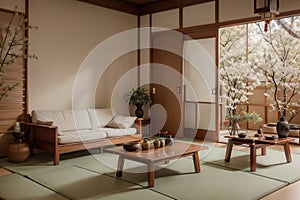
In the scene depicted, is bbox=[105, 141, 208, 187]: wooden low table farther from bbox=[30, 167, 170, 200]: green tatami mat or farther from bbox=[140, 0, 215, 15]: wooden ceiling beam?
bbox=[140, 0, 215, 15]: wooden ceiling beam

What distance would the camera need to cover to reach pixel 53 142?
4.52 m

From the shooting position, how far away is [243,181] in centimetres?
362

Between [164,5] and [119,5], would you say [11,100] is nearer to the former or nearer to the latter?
[119,5]

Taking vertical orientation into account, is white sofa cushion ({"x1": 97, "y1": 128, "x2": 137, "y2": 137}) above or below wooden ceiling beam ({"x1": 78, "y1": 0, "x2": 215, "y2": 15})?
below

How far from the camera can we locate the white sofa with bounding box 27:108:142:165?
4.59 metres

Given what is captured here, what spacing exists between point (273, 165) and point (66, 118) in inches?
133

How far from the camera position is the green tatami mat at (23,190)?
3.12m

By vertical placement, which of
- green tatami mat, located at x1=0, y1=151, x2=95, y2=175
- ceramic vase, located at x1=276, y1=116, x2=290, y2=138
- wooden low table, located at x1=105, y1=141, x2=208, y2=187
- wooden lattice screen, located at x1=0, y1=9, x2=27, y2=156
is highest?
wooden lattice screen, located at x1=0, y1=9, x2=27, y2=156

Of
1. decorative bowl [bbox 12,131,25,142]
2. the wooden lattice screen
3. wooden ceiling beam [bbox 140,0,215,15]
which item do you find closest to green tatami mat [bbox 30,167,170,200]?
decorative bowl [bbox 12,131,25,142]

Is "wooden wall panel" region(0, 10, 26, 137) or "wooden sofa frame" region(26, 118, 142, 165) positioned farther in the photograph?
"wooden wall panel" region(0, 10, 26, 137)

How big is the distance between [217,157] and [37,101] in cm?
316

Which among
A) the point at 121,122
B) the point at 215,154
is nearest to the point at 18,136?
the point at 121,122

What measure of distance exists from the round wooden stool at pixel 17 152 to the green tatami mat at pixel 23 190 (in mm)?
805

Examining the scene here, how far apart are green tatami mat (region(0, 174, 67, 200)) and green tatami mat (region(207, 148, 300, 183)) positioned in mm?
2374
